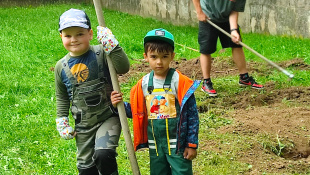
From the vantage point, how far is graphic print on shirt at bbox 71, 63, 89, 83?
3.65 m

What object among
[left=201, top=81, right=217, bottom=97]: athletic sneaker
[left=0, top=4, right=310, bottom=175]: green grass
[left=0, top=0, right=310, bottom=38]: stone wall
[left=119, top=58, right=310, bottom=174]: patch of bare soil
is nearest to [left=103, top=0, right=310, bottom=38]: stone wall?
[left=0, top=0, right=310, bottom=38]: stone wall

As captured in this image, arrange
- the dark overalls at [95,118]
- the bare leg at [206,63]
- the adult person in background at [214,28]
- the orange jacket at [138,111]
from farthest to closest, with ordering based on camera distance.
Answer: the bare leg at [206,63] → the adult person in background at [214,28] → the dark overalls at [95,118] → the orange jacket at [138,111]

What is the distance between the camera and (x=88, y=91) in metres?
3.67

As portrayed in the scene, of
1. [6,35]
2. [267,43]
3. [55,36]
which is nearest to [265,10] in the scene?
[267,43]

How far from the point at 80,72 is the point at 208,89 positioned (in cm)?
305

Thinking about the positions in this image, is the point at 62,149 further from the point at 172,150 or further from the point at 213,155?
the point at 172,150

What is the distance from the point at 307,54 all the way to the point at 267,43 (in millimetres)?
1159

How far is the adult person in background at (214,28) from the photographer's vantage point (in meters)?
6.13

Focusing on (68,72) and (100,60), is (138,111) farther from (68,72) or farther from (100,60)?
(68,72)

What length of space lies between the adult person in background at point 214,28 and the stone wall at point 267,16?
319 centimetres

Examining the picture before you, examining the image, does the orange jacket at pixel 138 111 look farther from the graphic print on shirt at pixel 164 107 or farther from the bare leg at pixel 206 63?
the bare leg at pixel 206 63

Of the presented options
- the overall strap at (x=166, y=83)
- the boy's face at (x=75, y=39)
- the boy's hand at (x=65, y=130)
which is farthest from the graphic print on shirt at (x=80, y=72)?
the overall strap at (x=166, y=83)

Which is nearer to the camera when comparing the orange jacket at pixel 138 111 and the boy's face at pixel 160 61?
the boy's face at pixel 160 61

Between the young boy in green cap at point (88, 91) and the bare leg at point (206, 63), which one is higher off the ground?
the young boy in green cap at point (88, 91)
